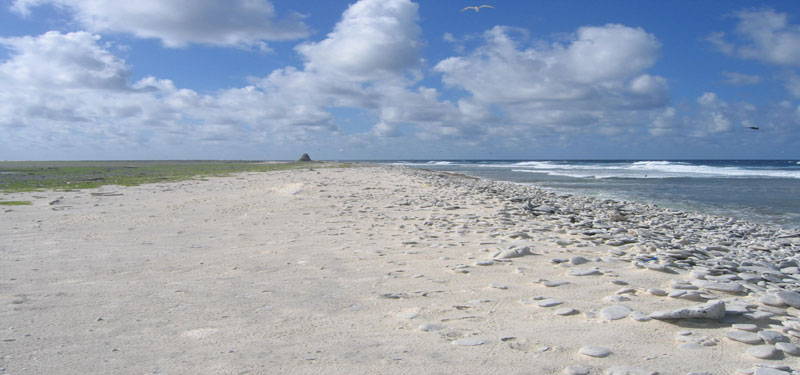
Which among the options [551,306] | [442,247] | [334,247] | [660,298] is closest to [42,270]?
[334,247]

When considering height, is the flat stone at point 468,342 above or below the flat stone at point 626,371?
below

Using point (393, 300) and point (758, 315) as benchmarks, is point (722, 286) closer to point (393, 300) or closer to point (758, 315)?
point (758, 315)

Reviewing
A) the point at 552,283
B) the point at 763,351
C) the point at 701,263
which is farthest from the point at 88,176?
the point at 763,351

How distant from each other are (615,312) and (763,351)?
1.11 m

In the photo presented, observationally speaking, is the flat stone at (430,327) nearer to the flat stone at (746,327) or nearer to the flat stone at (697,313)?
the flat stone at (697,313)

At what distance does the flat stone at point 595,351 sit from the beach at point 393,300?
2cm

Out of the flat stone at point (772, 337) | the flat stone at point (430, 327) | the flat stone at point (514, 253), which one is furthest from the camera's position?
the flat stone at point (514, 253)

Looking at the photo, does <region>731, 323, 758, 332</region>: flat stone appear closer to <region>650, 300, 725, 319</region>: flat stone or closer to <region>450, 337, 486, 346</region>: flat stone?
<region>650, 300, 725, 319</region>: flat stone

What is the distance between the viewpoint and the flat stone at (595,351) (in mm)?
3420

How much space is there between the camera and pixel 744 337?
362 centimetres

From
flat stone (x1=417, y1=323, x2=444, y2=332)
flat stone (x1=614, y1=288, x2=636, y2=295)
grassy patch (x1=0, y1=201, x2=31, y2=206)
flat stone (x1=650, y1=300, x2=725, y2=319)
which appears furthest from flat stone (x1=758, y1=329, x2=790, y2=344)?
grassy patch (x1=0, y1=201, x2=31, y2=206)

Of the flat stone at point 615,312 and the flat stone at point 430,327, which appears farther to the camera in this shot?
the flat stone at point 615,312

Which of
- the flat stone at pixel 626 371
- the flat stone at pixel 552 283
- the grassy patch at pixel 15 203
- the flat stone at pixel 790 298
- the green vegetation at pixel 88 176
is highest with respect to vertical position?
the green vegetation at pixel 88 176

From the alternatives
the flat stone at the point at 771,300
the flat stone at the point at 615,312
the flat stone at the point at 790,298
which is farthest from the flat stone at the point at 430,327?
the flat stone at the point at 790,298
